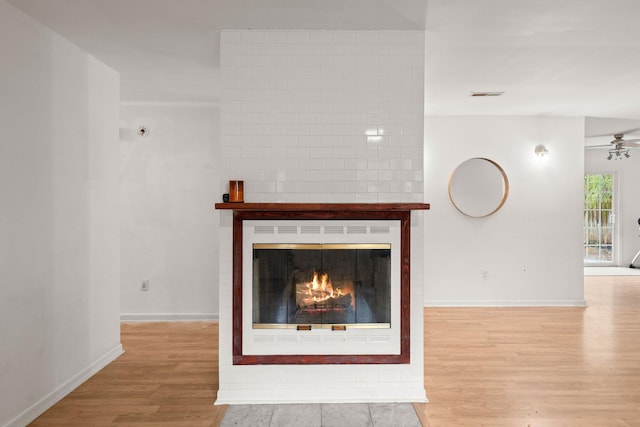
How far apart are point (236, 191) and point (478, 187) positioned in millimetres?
3970

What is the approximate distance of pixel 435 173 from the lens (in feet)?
19.8

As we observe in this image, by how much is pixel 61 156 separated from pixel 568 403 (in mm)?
3899

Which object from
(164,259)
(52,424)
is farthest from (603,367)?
(164,259)

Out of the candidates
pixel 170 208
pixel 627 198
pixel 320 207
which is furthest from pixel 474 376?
pixel 627 198

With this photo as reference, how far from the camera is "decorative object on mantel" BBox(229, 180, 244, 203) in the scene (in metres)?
3.05

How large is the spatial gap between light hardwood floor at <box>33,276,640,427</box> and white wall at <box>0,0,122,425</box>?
290mm

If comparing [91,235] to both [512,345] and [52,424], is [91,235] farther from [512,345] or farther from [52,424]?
[512,345]

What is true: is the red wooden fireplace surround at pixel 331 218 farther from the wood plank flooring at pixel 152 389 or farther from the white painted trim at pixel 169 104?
the white painted trim at pixel 169 104

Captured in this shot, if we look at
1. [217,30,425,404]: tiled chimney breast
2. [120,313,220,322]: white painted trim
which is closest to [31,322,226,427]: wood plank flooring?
[217,30,425,404]: tiled chimney breast

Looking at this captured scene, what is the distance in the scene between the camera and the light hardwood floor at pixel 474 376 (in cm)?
289

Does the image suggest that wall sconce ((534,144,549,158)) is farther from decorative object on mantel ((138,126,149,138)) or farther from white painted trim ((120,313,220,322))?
decorative object on mantel ((138,126,149,138))

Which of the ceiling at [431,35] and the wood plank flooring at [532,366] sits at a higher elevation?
the ceiling at [431,35]

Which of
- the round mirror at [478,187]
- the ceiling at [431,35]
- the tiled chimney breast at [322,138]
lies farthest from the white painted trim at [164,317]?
the round mirror at [478,187]

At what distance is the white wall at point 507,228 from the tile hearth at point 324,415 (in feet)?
10.6
